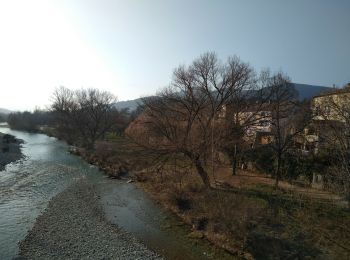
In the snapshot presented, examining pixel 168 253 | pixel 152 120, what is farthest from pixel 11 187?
pixel 168 253

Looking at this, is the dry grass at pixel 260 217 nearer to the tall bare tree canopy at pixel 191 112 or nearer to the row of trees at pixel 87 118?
the tall bare tree canopy at pixel 191 112

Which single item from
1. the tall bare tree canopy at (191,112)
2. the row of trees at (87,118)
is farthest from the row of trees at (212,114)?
the row of trees at (87,118)

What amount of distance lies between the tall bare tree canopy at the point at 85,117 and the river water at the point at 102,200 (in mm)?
19970

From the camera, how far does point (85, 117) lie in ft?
187

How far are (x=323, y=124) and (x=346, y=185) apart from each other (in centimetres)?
818

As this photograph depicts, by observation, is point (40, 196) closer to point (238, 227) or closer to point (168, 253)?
point (168, 253)

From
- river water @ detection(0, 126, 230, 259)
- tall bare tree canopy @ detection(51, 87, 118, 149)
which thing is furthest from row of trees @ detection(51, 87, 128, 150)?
river water @ detection(0, 126, 230, 259)

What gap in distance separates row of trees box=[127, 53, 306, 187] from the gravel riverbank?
23.7 ft

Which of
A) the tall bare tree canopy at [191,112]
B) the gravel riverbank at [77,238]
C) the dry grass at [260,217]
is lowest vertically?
→ the gravel riverbank at [77,238]

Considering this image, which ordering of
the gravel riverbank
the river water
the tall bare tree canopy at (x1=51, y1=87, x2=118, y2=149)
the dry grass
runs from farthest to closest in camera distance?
the tall bare tree canopy at (x1=51, y1=87, x2=118, y2=149) → the river water → the dry grass → the gravel riverbank

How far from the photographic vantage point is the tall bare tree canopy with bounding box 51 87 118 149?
5575cm

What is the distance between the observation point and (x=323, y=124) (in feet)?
79.4

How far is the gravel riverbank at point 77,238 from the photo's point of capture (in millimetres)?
14320

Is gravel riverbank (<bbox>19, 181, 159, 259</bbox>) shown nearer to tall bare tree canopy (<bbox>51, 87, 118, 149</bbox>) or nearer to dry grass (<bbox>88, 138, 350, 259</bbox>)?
dry grass (<bbox>88, 138, 350, 259</bbox>)
